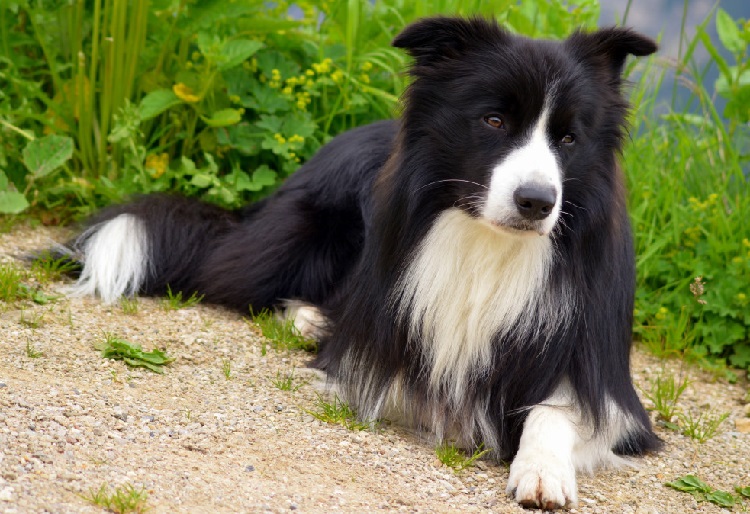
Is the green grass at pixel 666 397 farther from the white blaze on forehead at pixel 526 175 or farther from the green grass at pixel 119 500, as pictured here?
the green grass at pixel 119 500

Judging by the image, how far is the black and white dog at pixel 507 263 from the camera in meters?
3.13

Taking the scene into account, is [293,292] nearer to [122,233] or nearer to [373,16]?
[122,233]

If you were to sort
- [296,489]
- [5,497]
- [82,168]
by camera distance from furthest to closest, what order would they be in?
[82,168] < [296,489] < [5,497]

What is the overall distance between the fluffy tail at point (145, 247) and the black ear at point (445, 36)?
1866mm

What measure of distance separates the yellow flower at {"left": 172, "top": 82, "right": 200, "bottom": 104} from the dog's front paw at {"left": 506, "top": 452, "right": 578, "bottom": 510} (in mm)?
3158

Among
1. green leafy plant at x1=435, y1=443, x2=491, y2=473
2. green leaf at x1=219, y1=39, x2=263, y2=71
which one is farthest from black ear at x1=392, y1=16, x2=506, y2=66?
green leaf at x1=219, y1=39, x2=263, y2=71

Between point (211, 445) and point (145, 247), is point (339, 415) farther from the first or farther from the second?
point (145, 247)

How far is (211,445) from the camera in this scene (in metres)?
3.15

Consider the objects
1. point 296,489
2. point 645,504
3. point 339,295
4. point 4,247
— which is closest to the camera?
point 296,489

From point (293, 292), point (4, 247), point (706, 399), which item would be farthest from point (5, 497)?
point (706, 399)

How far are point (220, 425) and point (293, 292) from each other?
144 cm

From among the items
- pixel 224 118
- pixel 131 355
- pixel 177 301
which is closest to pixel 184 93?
pixel 224 118

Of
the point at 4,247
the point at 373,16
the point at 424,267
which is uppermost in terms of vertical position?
the point at 373,16

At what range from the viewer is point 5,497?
2475 mm
